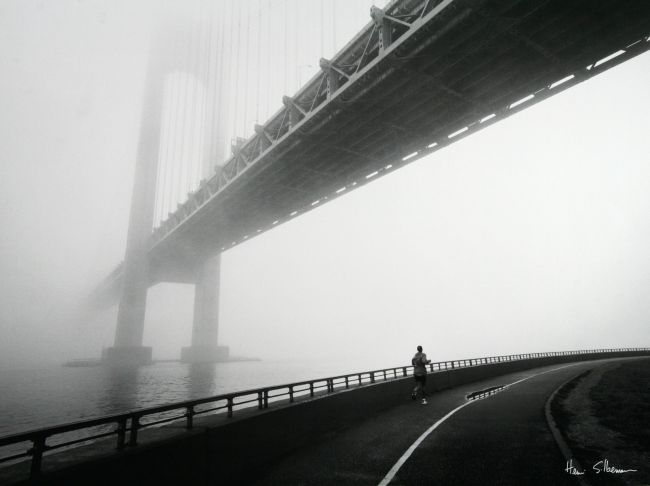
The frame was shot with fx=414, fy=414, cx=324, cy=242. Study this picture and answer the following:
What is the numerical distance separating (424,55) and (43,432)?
18704mm

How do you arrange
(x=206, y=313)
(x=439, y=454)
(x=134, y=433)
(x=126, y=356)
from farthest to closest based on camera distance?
(x=206, y=313) → (x=126, y=356) → (x=439, y=454) → (x=134, y=433)

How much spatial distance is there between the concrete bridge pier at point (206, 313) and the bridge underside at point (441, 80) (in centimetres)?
4000

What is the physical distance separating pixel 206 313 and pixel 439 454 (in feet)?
234

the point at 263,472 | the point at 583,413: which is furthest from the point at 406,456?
the point at 583,413

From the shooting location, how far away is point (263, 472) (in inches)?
262

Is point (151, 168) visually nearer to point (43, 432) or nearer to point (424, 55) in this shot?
point (424, 55)

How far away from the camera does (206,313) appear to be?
74.2 meters

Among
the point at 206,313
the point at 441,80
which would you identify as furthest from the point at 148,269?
the point at 441,80

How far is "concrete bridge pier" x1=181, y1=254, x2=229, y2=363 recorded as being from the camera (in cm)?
7319
